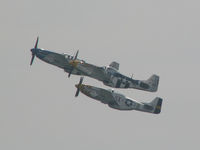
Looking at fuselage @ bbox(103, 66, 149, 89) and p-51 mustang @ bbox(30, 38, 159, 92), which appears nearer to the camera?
p-51 mustang @ bbox(30, 38, 159, 92)

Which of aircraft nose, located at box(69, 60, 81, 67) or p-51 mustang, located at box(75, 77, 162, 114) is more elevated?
aircraft nose, located at box(69, 60, 81, 67)

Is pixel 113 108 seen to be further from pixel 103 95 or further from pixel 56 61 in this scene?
pixel 56 61

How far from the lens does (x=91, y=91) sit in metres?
182

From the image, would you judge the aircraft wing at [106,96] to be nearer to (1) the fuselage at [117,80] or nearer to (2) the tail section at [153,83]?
(1) the fuselage at [117,80]

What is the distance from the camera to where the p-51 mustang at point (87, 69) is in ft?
604

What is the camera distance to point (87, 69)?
185 metres

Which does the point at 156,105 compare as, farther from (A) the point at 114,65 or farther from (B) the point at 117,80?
(A) the point at 114,65

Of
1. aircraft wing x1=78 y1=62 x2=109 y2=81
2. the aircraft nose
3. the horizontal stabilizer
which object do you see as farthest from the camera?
the horizontal stabilizer

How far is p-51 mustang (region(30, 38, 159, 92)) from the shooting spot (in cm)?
18400

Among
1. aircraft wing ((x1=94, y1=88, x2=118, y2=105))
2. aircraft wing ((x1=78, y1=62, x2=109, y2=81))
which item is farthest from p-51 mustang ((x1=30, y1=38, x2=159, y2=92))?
aircraft wing ((x1=94, y1=88, x2=118, y2=105))

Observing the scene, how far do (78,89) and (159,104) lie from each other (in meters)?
17.5

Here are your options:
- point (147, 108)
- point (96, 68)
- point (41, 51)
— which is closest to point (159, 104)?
point (147, 108)

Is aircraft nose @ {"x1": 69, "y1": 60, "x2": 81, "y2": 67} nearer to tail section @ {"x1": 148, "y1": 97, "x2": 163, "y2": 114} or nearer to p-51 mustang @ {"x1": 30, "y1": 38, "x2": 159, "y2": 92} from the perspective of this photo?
p-51 mustang @ {"x1": 30, "y1": 38, "x2": 159, "y2": 92}

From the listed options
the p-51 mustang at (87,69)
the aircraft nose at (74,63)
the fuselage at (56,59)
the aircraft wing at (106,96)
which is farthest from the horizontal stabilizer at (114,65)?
the aircraft wing at (106,96)
